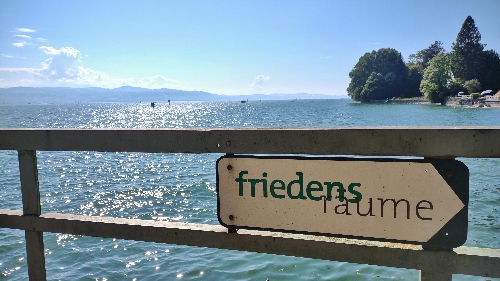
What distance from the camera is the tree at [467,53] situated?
110 metres

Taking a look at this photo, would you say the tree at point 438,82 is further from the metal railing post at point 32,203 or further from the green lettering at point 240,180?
the metal railing post at point 32,203

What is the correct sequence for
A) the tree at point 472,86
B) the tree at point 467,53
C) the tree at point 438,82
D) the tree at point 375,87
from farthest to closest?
the tree at point 375,87 → the tree at point 467,53 → the tree at point 438,82 → the tree at point 472,86

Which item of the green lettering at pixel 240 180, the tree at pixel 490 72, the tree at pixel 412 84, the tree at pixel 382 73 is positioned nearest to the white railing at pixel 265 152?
the green lettering at pixel 240 180

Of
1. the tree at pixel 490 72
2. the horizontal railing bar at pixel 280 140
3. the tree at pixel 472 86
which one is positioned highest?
the tree at pixel 490 72

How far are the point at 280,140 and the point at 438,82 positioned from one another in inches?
4642

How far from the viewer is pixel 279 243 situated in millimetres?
2232

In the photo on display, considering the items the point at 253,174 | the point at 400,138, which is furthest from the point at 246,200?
the point at 400,138

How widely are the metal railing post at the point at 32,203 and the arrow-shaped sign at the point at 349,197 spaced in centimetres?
136

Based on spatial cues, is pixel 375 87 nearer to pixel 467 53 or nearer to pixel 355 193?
pixel 467 53

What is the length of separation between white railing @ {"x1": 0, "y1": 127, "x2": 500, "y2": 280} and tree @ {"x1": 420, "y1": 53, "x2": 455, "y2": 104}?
114157 mm

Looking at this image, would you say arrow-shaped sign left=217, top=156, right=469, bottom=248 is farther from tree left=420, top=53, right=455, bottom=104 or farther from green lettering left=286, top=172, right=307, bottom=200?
tree left=420, top=53, right=455, bottom=104

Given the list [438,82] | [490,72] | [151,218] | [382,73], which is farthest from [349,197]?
[382,73]

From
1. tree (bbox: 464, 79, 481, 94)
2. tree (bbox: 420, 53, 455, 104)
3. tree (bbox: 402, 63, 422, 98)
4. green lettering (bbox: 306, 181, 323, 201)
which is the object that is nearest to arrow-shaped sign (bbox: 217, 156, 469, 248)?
green lettering (bbox: 306, 181, 323, 201)

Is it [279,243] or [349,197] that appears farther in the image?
[279,243]
